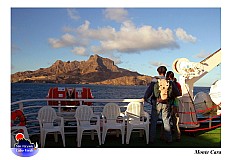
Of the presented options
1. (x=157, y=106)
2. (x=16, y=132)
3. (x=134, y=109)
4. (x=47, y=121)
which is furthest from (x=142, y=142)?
(x=16, y=132)

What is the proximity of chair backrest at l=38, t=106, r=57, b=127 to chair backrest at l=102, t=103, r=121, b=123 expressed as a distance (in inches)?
41.3

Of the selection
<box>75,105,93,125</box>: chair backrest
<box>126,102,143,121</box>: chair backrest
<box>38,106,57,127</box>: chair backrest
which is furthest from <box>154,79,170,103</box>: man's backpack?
<box>38,106,57,127</box>: chair backrest

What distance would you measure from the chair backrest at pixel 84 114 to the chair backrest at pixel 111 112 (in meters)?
0.31

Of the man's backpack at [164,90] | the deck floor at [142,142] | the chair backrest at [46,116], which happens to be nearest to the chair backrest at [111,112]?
the deck floor at [142,142]

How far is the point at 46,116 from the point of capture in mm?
5805

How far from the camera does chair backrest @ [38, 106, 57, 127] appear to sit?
5715mm

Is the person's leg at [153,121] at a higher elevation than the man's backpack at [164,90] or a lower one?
lower

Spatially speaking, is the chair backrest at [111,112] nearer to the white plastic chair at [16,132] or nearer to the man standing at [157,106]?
the man standing at [157,106]

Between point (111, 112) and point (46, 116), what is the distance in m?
1.31

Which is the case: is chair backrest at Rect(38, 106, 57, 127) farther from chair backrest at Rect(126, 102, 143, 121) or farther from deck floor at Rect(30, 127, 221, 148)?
chair backrest at Rect(126, 102, 143, 121)

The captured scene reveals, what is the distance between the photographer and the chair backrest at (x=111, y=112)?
20.2ft

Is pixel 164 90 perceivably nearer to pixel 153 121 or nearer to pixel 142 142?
pixel 153 121
